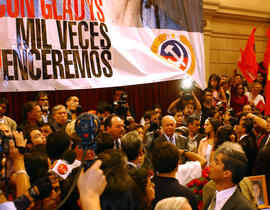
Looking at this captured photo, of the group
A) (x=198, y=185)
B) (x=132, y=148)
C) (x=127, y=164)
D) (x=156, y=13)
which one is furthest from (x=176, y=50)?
(x=127, y=164)

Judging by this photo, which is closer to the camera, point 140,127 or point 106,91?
point 140,127

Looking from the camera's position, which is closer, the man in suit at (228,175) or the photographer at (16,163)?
the photographer at (16,163)

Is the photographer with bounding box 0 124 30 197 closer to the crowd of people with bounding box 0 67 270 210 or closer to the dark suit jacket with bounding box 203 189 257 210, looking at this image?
the crowd of people with bounding box 0 67 270 210

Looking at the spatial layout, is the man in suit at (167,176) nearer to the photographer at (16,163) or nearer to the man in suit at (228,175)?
the man in suit at (228,175)

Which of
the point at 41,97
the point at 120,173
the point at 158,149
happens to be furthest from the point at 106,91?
the point at 120,173

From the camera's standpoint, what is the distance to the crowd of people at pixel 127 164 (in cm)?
198

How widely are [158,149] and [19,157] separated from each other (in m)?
1.09

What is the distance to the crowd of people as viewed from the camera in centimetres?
198

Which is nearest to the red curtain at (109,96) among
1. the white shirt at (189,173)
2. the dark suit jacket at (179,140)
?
the dark suit jacket at (179,140)

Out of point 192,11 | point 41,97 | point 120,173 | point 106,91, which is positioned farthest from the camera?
point 106,91

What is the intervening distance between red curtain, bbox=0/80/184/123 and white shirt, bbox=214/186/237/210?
4.78 meters

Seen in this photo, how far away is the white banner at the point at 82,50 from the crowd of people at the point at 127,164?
454 mm

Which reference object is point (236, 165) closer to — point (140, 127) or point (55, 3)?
point (140, 127)

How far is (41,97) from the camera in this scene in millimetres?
6289
